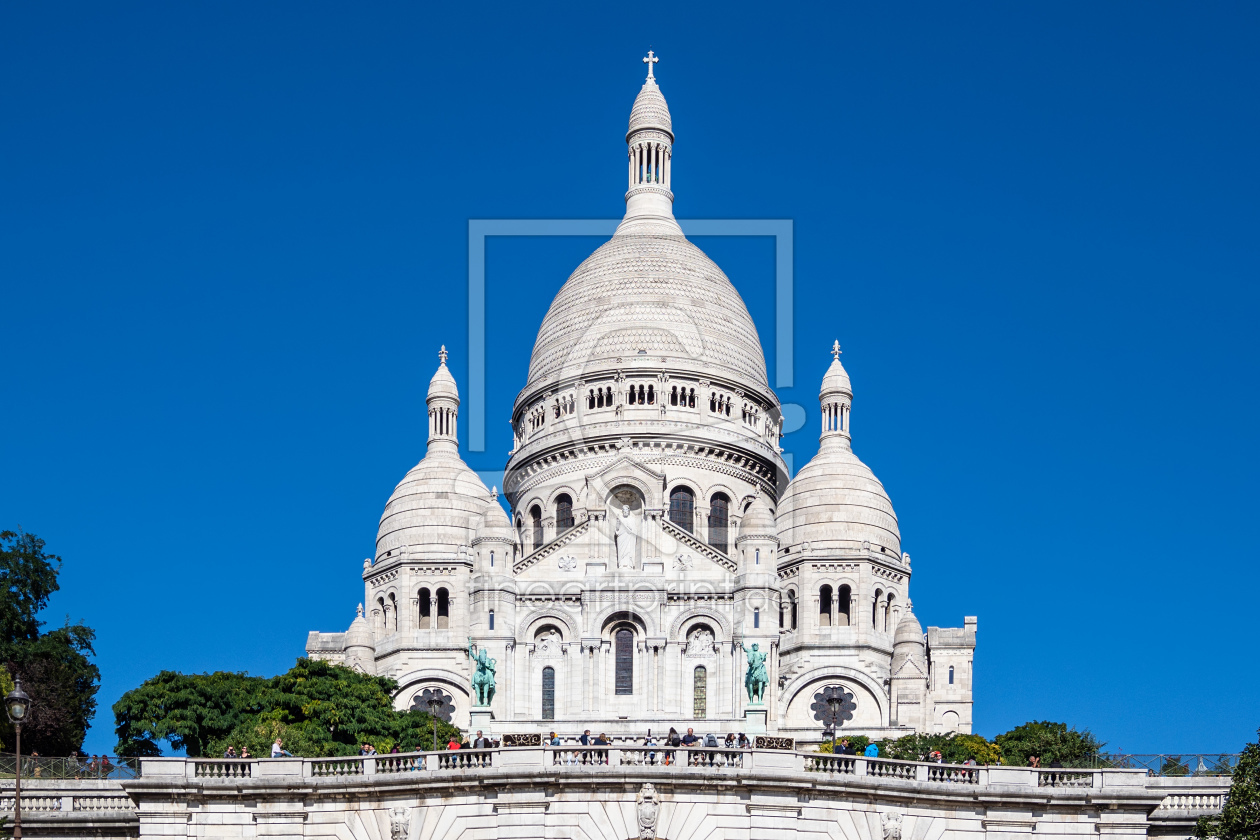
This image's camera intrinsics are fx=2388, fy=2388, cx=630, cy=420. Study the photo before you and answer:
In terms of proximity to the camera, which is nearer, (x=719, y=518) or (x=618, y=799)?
(x=618, y=799)

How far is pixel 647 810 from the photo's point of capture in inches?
1863

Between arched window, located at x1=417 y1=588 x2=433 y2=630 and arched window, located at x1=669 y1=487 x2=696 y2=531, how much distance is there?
479 inches

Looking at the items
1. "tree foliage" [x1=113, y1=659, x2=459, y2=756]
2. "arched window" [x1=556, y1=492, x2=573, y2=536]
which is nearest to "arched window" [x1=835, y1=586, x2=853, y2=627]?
"arched window" [x1=556, y1=492, x2=573, y2=536]

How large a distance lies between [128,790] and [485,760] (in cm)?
734

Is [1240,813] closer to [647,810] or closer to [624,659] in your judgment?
[647,810]

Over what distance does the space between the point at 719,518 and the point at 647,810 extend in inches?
2704

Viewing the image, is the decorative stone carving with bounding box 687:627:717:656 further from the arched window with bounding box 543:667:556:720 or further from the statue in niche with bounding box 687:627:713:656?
the arched window with bounding box 543:667:556:720

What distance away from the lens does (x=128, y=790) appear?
1916 inches

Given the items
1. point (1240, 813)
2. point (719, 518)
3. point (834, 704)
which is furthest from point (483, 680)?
point (1240, 813)

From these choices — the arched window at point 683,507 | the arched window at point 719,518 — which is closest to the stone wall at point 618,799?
the arched window at point 683,507

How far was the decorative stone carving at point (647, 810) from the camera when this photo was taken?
47.2 metres

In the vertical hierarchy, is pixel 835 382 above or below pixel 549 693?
above

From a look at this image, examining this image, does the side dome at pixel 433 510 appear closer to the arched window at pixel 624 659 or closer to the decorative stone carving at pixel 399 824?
the arched window at pixel 624 659

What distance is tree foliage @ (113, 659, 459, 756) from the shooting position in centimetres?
7912
